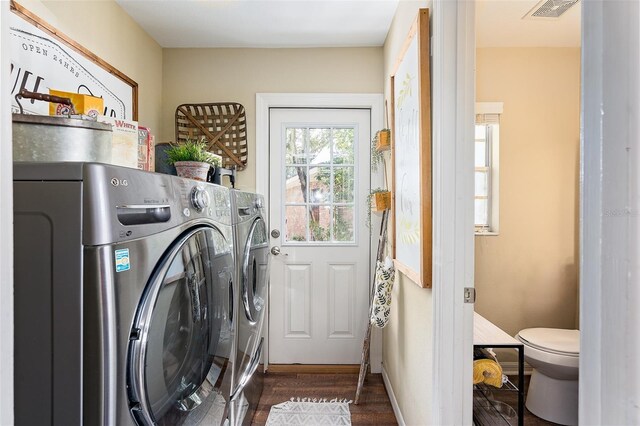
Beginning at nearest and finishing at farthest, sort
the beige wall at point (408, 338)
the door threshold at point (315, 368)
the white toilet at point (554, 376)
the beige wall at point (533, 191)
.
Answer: the beige wall at point (408, 338), the white toilet at point (554, 376), the beige wall at point (533, 191), the door threshold at point (315, 368)

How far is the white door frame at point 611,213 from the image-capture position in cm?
45

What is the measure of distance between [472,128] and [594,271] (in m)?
0.90

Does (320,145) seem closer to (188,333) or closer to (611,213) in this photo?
(188,333)

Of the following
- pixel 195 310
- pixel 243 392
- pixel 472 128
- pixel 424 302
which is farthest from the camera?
pixel 243 392

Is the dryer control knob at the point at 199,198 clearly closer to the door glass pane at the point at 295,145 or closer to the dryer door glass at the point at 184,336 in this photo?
the dryer door glass at the point at 184,336

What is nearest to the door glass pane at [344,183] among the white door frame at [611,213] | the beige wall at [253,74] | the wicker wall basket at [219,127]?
the beige wall at [253,74]

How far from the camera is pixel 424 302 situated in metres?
1.55

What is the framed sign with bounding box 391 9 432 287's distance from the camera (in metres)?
1.43

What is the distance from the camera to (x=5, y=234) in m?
0.53

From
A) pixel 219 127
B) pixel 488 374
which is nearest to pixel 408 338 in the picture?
pixel 488 374

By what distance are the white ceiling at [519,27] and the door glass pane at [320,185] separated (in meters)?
1.38

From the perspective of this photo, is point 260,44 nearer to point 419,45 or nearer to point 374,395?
point 419,45

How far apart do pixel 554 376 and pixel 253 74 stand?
8.79ft

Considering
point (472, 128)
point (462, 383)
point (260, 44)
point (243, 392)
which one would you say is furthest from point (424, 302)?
point (260, 44)
